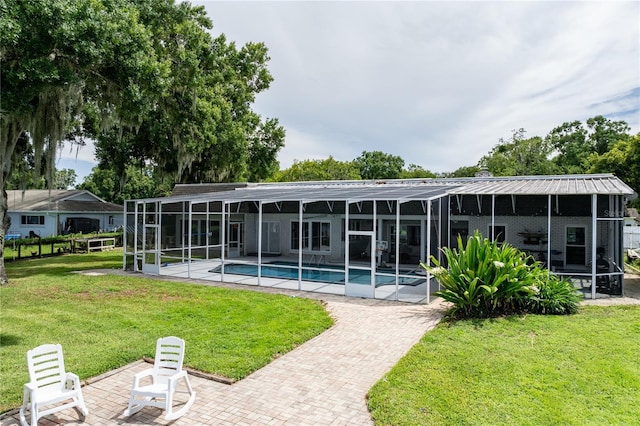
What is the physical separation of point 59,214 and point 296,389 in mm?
33849

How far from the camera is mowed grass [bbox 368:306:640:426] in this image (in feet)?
15.8

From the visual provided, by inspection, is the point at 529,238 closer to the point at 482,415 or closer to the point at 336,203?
the point at 336,203

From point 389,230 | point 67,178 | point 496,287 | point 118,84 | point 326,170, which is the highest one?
A: point 67,178

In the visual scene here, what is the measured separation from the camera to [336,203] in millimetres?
19859

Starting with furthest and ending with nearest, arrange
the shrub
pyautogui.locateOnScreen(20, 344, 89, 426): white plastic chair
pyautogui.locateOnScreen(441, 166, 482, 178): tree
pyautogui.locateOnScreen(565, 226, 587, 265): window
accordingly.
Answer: pyautogui.locateOnScreen(441, 166, 482, 178): tree, pyautogui.locateOnScreen(565, 226, 587, 265): window, the shrub, pyautogui.locateOnScreen(20, 344, 89, 426): white plastic chair

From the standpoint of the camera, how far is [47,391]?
489cm

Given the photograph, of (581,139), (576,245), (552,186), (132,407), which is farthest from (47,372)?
(581,139)

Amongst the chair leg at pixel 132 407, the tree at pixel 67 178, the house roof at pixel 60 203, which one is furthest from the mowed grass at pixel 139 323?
the tree at pixel 67 178

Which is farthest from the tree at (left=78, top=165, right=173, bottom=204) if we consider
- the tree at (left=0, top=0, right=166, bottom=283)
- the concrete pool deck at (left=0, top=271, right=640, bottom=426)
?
the concrete pool deck at (left=0, top=271, right=640, bottom=426)

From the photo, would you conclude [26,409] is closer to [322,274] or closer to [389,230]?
[322,274]

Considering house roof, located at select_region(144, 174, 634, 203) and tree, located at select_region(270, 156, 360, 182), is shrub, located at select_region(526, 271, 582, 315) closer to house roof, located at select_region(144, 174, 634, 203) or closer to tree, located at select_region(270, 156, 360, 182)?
house roof, located at select_region(144, 174, 634, 203)

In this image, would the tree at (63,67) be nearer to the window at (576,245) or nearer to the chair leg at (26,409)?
the chair leg at (26,409)

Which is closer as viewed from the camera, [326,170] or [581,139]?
[581,139]

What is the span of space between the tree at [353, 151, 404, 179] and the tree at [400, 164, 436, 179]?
3.36ft
